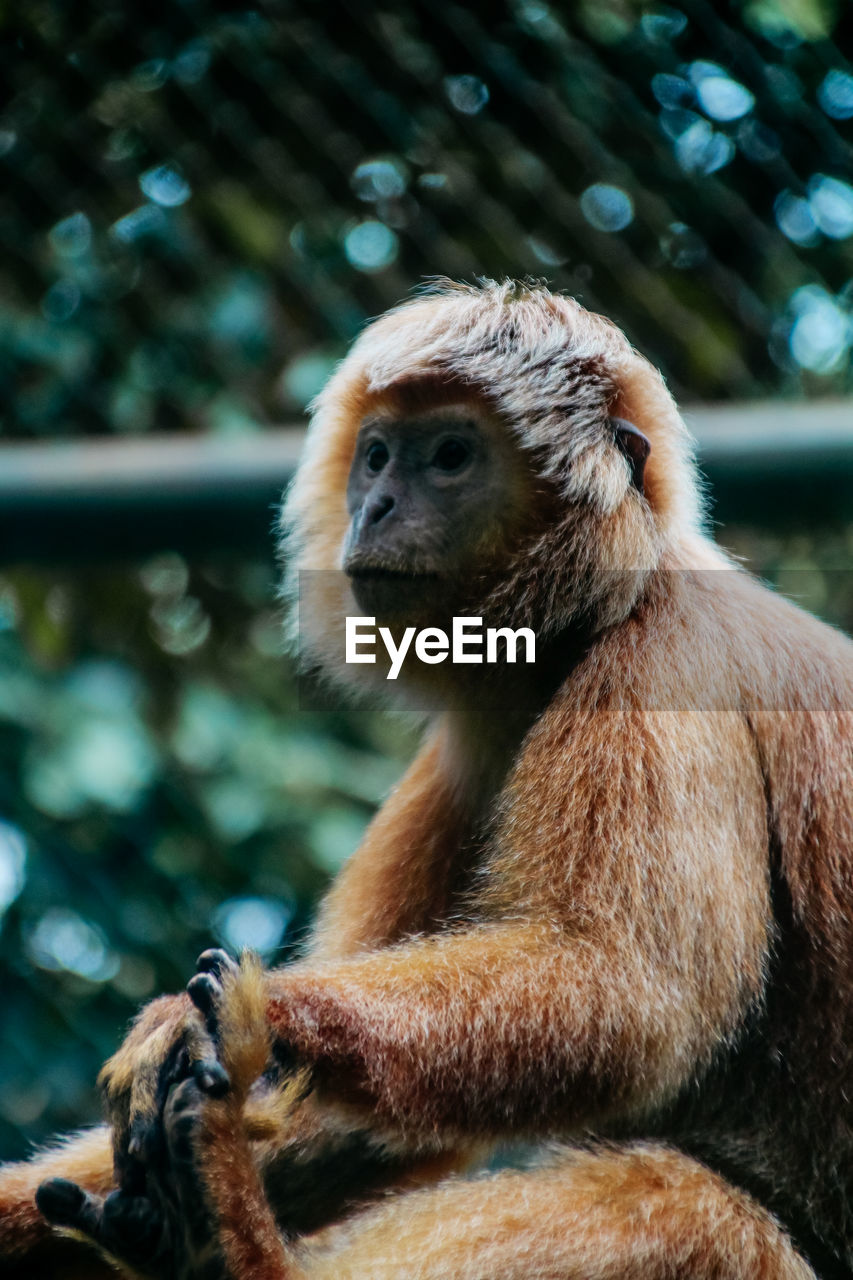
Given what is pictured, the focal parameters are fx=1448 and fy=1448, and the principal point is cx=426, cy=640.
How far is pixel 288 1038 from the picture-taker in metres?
1.34

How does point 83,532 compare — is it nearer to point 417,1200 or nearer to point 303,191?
point 417,1200

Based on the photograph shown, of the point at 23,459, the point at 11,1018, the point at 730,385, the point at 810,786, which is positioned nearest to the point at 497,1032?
the point at 810,786

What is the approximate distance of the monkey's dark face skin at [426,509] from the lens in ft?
5.67

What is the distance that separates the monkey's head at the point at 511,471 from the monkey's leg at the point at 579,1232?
1.98 feet

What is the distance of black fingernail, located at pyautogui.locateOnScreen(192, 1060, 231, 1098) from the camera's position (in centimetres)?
131

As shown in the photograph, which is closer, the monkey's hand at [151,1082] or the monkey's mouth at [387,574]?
the monkey's hand at [151,1082]

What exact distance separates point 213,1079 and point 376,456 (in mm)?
842

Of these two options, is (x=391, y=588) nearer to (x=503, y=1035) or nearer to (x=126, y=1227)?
(x=503, y=1035)

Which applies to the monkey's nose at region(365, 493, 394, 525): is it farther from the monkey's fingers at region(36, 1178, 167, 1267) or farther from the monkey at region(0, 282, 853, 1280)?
the monkey's fingers at region(36, 1178, 167, 1267)

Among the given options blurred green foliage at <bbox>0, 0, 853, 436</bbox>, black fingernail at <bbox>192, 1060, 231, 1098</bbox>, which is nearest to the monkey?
black fingernail at <bbox>192, 1060, 231, 1098</bbox>

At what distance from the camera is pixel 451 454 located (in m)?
1.80

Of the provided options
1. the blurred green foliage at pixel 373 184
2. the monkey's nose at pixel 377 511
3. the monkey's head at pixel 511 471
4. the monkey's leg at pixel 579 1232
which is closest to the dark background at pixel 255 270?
the blurred green foliage at pixel 373 184

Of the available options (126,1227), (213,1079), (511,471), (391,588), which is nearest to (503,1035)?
(213,1079)

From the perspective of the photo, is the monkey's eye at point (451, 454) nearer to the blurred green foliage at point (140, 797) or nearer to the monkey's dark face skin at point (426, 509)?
the monkey's dark face skin at point (426, 509)
